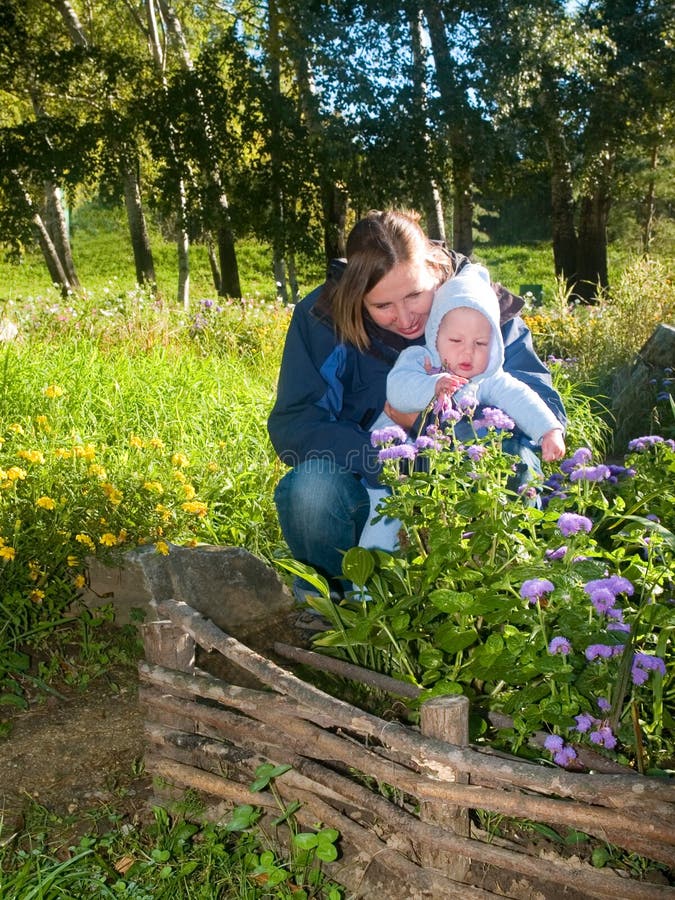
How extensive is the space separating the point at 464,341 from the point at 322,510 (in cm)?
73

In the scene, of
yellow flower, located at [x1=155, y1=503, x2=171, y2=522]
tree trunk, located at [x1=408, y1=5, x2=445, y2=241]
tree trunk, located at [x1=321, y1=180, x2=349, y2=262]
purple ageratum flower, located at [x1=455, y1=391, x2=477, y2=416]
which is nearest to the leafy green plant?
purple ageratum flower, located at [x1=455, y1=391, x2=477, y2=416]

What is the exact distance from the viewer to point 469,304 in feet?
8.18

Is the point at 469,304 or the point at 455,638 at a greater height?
the point at 469,304

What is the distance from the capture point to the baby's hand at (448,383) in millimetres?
2375

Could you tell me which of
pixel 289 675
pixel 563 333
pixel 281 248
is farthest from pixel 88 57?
pixel 289 675

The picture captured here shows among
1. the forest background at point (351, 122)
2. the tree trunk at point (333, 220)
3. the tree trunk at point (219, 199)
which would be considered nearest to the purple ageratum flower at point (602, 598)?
the forest background at point (351, 122)

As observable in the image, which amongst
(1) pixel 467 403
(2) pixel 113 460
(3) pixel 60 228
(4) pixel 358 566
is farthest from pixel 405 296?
(3) pixel 60 228

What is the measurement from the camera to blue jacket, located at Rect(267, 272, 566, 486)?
283cm

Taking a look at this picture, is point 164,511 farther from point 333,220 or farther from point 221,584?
point 333,220

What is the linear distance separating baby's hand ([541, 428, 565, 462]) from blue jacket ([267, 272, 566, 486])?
13.5 inches

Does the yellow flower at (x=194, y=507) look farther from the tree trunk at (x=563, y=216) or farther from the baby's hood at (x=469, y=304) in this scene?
the tree trunk at (x=563, y=216)

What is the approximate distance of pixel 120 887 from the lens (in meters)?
2.09

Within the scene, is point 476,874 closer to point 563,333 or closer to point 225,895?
point 225,895

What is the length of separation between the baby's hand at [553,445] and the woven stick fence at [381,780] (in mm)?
802
